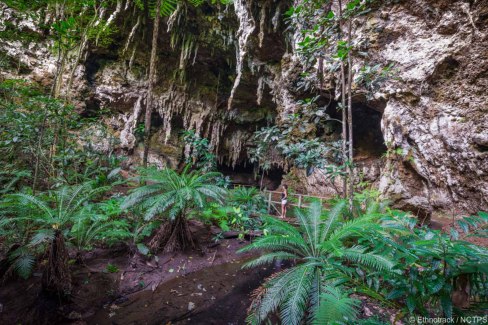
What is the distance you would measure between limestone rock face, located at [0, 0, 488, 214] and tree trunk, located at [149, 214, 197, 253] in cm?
287

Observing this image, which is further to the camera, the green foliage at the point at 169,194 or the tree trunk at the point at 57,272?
the green foliage at the point at 169,194

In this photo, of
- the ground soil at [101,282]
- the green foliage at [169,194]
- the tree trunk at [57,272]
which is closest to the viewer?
the ground soil at [101,282]

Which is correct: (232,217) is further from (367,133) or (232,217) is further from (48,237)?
(367,133)

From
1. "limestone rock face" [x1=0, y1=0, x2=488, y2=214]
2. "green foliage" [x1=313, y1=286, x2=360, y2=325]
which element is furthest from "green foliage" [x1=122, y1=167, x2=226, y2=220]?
"limestone rock face" [x1=0, y1=0, x2=488, y2=214]

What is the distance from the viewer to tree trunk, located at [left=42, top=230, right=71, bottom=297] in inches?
81.1

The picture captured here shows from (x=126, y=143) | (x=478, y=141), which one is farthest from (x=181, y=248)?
(x=126, y=143)

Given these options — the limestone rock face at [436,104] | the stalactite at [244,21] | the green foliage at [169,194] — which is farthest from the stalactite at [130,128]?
the limestone rock face at [436,104]

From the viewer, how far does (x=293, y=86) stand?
834cm

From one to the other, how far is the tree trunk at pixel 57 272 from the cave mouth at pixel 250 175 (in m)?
10.1

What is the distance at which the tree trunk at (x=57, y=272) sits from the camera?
2.06 meters

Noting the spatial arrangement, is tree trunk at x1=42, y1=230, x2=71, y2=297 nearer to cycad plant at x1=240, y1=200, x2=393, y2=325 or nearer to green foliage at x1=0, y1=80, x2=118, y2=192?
green foliage at x1=0, y1=80, x2=118, y2=192

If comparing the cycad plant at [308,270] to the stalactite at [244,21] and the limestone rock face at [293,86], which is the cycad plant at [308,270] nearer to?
the limestone rock face at [293,86]

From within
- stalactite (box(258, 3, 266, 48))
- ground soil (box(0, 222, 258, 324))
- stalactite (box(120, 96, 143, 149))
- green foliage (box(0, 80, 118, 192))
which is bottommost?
ground soil (box(0, 222, 258, 324))

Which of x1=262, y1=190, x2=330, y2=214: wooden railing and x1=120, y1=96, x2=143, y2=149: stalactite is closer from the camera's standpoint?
x1=262, y1=190, x2=330, y2=214: wooden railing
